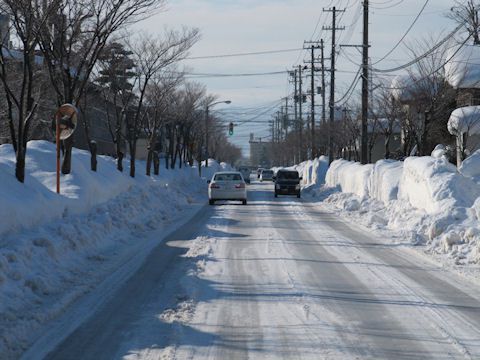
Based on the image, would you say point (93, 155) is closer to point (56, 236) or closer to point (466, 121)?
point (56, 236)

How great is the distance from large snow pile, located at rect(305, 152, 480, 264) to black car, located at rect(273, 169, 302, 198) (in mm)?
9955

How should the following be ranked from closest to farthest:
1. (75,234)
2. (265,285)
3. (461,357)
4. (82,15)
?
(461,357)
(265,285)
(75,234)
(82,15)

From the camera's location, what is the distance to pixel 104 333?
827 cm

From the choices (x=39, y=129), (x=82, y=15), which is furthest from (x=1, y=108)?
(x=39, y=129)

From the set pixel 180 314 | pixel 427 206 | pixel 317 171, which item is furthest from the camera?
pixel 317 171

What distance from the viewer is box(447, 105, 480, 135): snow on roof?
101 ft

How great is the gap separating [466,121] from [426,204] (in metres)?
11.1

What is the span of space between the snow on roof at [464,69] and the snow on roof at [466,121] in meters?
5.46

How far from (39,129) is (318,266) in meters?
32.1

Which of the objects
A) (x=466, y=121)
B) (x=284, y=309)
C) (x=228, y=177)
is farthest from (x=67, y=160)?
(x=466, y=121)

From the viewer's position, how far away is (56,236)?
44.8 ft

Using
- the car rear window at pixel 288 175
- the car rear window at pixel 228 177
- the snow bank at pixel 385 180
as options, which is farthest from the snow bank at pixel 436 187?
the car rear window at pixel 288 175

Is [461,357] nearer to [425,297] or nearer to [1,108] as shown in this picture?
[425,297]

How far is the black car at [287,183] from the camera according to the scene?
4474cm
